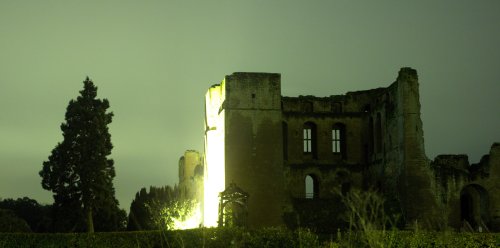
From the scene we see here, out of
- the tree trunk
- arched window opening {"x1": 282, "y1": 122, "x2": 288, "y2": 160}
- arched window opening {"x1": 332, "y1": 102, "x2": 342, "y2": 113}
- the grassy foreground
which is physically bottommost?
the grassy foreground

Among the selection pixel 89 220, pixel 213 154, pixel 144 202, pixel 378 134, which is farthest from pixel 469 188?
pixel 144 202

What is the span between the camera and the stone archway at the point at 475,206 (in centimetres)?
4062

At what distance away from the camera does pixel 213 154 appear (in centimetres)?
3953

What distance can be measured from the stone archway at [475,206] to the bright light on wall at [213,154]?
49.5 feet

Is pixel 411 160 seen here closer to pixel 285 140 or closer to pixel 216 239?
pixel 285 140

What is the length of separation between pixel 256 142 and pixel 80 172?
12258 mm

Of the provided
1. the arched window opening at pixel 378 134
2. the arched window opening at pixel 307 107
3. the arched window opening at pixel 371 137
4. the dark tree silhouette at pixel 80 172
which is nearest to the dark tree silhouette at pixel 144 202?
the dark tree silhouette at pixel 80 172

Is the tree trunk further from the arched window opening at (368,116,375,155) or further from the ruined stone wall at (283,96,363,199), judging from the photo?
the arched window opening at (368,116,375,155)

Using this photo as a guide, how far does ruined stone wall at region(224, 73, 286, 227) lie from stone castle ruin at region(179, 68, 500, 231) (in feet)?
0.18

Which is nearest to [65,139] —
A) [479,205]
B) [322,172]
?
[322,172]

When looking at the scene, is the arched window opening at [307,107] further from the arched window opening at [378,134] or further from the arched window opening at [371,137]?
the arched window opening at [378,134]

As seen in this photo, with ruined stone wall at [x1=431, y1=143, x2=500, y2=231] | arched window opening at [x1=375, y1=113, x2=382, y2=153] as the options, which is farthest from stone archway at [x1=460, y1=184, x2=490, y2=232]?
arched window opening at [x1=375, y1=113, x2=382, y2=153]

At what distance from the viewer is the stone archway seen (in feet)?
133

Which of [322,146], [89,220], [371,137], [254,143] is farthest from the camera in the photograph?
[322,146]
